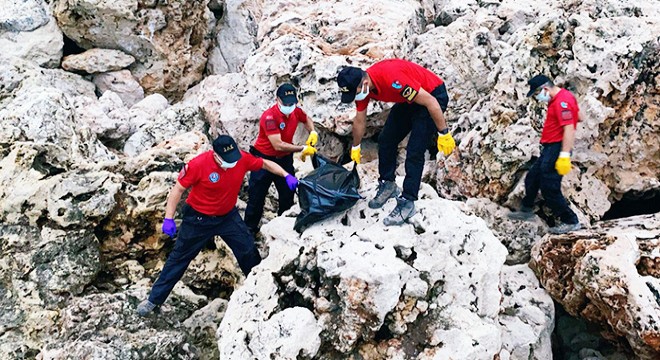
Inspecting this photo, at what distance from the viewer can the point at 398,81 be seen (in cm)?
491

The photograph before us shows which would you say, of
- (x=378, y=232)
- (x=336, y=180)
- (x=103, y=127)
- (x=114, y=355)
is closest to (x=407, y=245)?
(x=378, y=232)

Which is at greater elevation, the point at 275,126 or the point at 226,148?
the point at 226,148

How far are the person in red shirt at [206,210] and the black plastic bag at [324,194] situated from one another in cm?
38

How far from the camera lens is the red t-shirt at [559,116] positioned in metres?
5.87

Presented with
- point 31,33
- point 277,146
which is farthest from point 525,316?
point 31,33

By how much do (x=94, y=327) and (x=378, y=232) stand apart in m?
2.80

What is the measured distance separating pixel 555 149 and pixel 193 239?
12.9 ft

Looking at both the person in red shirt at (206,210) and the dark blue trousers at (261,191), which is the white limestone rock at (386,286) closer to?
the person in red shirt at (206,210)

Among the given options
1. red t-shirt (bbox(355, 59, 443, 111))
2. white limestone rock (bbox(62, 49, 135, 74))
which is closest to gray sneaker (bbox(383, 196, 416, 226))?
red t-shirt (bbox(355, 59, 443, 111))

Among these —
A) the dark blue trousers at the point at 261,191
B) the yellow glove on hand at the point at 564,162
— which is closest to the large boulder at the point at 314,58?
the dark blue trousers at the point at 261,191

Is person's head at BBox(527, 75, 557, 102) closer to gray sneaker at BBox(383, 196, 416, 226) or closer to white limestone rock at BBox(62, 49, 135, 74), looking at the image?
gray sneaker at BBox(383, 196, 416, 226)

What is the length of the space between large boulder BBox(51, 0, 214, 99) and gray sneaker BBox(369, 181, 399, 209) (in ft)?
23.1

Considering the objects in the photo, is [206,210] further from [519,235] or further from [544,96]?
[544,96]

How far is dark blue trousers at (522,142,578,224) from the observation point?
20.0ft
